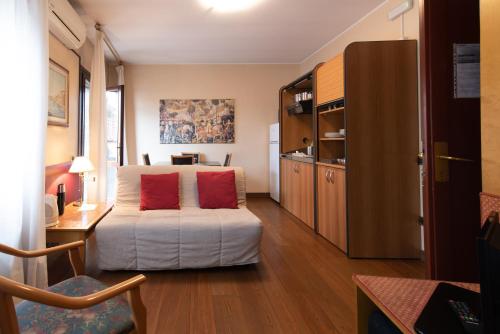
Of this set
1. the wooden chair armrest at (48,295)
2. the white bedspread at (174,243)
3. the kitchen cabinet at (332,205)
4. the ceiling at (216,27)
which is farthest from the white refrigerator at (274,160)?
the wooden chair armrest at (48,295)

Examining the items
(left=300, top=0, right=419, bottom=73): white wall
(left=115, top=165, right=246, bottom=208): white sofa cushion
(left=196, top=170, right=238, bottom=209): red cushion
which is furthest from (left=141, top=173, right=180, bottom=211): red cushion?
(left=300, top=0, right=419, bottom=73): white wall

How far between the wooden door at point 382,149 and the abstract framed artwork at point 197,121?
3483 millimetres

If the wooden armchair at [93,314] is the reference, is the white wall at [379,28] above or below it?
above

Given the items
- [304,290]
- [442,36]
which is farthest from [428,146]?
[304,290]

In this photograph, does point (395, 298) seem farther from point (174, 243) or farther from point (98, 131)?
point (98, 131)

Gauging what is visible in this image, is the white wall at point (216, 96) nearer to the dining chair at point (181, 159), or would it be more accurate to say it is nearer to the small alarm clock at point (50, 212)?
the dining chair at point (181, 159)

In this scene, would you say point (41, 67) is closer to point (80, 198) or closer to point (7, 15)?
point (7, 15)

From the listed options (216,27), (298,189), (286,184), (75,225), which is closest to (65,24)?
(216,27)

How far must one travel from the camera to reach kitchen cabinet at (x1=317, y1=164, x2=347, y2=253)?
10.4 ft

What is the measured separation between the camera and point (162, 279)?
255 cm

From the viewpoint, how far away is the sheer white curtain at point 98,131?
12.3 feet

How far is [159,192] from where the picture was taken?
10.5 ft

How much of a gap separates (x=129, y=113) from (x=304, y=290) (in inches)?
199

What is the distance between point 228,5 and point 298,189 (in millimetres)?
2605
